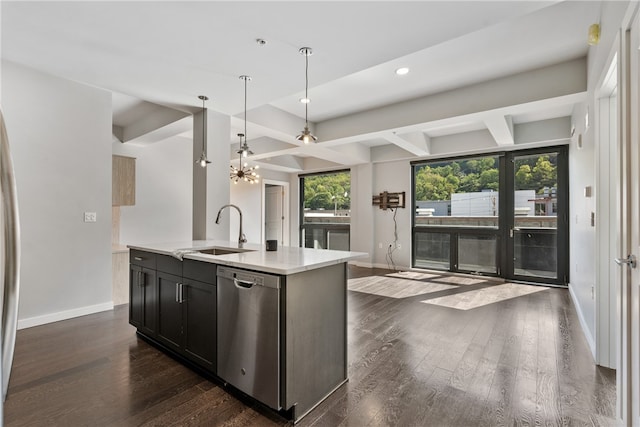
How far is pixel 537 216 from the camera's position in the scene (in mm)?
5258

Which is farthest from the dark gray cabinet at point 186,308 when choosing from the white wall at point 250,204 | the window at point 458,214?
the white wall at point 250,204

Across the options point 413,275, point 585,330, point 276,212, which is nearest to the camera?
point 585,330

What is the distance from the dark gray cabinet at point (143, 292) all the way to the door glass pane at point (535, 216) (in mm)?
5534

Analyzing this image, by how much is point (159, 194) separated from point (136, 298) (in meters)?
3.24

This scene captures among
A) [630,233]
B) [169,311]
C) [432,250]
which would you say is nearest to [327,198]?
[432,250]

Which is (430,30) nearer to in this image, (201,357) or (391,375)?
(391,375)

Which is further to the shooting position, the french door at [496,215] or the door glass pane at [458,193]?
the door glass pane at [458,193]

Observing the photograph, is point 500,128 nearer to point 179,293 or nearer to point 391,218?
point 391,218

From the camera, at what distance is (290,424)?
1.73m

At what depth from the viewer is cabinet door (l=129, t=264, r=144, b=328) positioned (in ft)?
9.30

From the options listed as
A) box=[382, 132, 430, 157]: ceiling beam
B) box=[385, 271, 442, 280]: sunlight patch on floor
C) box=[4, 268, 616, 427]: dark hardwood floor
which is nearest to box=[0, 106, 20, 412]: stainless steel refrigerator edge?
box=[4, 268, 616, 427]: dark hardwood floor

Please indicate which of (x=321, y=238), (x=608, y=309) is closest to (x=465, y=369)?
(x=608, y=309)

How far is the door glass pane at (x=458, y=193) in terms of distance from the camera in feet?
18.7

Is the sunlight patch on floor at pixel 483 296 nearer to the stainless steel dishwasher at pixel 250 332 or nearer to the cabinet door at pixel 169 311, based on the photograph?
the stainless steel dishwasher at pixel 250 332
